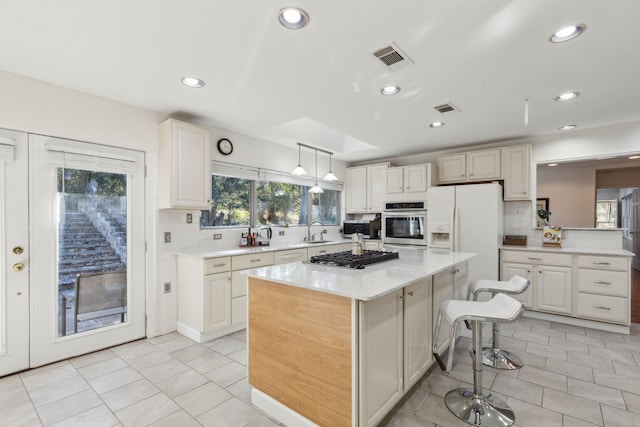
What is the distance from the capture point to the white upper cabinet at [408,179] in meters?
4.77

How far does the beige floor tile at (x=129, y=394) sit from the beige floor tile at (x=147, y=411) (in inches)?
2.1

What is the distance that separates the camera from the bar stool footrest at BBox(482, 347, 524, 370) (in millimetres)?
2609

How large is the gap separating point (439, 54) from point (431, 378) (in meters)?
2.42

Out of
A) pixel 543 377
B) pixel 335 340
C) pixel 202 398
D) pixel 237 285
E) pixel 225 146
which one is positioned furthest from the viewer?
pixel 225 146

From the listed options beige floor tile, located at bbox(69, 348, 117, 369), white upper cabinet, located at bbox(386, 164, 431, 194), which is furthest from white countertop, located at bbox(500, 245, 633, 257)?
beige floor tile, located at bbox(69, 348, 117, 369)

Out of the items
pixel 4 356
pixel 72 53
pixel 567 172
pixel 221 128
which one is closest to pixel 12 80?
pixel 72 53

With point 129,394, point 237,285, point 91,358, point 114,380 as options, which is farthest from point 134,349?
point 237,285

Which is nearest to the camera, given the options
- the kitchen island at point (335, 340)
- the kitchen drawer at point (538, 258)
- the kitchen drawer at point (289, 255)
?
the kitchen island at point (335, 340)

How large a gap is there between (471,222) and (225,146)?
345 cm

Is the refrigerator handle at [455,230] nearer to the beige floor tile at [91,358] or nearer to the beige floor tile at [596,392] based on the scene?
the beige floor tile at [596,392]

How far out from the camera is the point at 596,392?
2225 mm

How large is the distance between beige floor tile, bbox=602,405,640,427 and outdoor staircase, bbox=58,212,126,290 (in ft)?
13.6

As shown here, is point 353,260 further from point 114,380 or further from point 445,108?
point 114,380

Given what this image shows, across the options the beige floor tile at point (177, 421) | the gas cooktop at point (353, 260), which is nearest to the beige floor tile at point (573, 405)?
the gas cooktop at point (353, 260)
